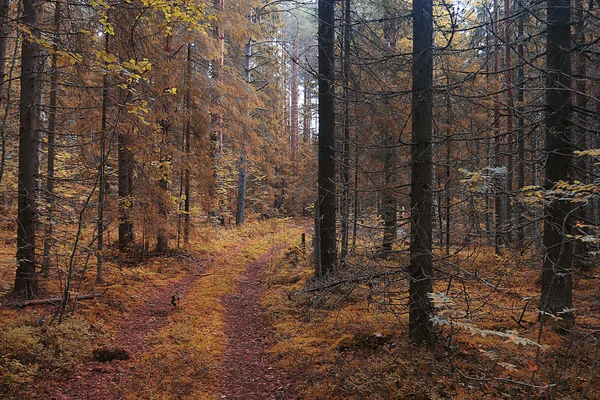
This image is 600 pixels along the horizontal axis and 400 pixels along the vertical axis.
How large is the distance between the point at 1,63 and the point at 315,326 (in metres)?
7.66

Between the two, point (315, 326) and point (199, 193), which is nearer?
point (315, 326)

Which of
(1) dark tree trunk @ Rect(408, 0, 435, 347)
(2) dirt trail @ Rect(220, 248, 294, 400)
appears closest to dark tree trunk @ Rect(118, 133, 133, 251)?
(2) dirt trail @ Rect(220, 248, 294, 400)

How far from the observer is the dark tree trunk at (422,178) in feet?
18.4

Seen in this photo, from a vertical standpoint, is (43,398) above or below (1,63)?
below

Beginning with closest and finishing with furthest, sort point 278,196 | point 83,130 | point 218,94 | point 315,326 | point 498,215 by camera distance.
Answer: point 315,326, point 83,130, point 218,94, point 498,215, point 278,196

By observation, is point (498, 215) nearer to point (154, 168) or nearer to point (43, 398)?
→ point (154, 168)

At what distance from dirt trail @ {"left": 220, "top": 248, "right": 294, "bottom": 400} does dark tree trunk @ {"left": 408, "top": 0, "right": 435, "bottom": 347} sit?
2.38 meters

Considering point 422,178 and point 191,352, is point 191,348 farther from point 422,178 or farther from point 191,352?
point 422,178

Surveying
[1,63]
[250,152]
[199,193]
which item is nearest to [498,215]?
[250,152]

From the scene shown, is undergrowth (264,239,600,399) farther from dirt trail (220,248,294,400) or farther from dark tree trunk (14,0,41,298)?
dark tree trunk (14,0,41,298)

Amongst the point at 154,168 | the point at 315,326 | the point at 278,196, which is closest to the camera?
the point at 315,326

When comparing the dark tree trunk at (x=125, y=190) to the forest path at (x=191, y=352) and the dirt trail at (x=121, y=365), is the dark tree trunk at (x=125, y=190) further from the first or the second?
the dirt trail at (x=121, y=365)

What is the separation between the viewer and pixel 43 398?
475 cm

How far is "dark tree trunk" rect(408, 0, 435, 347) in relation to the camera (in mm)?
5609
